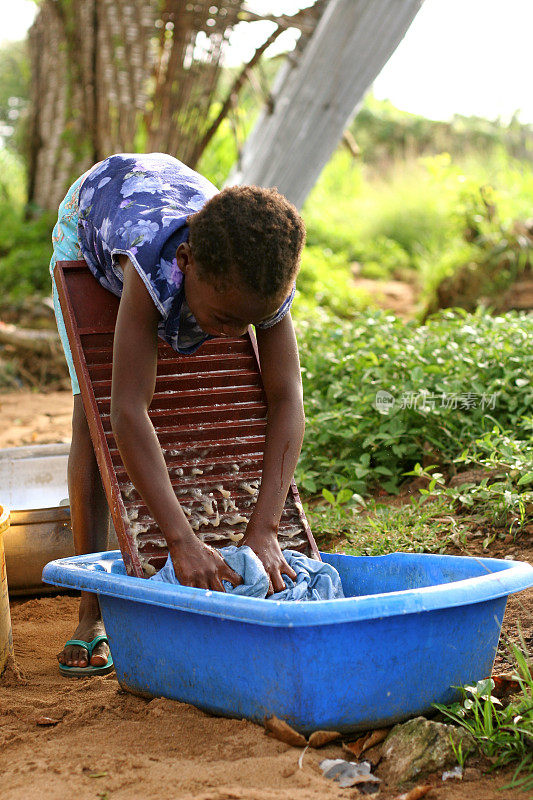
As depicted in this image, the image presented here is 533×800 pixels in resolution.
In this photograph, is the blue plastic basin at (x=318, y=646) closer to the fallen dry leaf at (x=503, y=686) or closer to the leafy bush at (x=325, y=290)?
the fallen dry leaf at (x=503, y=686)

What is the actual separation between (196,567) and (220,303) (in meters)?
0.67

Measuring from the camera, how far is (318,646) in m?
1.89

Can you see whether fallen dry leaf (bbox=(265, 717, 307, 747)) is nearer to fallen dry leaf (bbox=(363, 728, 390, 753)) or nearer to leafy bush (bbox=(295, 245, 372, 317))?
fallen dry leaf (bbox=(363, 728, 390, 753))

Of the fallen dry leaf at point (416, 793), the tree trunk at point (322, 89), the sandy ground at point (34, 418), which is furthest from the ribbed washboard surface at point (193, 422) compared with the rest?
the tree trunk at point (322, 89)

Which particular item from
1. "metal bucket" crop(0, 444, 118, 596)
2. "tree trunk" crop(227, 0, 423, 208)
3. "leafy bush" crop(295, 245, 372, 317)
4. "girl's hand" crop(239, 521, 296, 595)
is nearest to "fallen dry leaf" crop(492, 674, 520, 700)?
"girl's hand" crop(239, 521, 296, 595)

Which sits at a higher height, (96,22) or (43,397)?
(96,22)

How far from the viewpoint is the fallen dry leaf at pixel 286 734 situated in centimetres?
193

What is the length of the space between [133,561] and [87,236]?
992mm

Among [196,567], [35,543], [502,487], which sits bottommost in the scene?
[35,543]

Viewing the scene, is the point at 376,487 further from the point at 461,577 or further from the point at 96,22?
the point at 96,22

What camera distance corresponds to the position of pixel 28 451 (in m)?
4.01

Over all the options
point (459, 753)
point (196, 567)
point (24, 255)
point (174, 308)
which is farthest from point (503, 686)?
point (24, 255)

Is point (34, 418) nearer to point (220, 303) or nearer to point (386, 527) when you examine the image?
point (386, 527)

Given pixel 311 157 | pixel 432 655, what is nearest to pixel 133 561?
pixel 432 655
